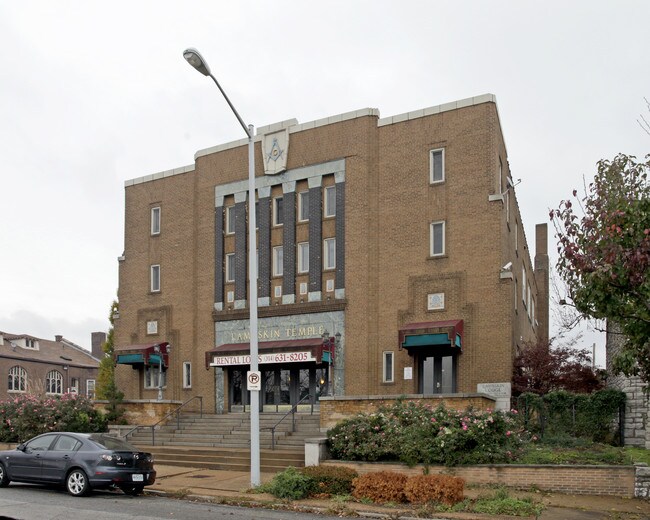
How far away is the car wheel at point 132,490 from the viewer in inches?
685

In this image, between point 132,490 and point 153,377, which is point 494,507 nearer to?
point 132,490

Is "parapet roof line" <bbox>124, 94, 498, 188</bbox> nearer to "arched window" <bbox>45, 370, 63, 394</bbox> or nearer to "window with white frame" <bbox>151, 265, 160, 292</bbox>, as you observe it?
"window with white frame" <bbox>151, 265, 160, 292</bbox>

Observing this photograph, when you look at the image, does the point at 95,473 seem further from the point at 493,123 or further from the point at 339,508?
the point at 493,123

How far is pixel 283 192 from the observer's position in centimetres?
3055

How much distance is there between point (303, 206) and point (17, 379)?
143ft

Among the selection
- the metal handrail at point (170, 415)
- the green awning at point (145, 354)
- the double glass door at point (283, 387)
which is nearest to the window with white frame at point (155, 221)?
the green awning at point (145, 354)

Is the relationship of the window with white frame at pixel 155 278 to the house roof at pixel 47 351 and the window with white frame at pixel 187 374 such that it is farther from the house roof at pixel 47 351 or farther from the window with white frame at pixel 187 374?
the house roof at pixel 47 351

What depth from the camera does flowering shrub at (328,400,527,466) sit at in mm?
17750

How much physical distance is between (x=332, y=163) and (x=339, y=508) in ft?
54.8

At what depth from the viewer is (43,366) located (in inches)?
2638

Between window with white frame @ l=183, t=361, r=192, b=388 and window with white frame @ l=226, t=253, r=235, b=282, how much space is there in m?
4.08

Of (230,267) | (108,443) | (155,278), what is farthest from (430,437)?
(155,278)

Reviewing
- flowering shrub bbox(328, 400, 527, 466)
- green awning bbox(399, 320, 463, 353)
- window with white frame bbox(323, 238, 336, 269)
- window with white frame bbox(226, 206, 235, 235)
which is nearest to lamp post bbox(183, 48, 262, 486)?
flowering shrub bbox(328, 400, 527, 466)

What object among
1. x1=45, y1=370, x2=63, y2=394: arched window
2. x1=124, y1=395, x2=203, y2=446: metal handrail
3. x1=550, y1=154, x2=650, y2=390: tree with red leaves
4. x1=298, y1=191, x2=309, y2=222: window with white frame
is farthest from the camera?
x1=45, y1=370, x2=63, y2=394: arched window
